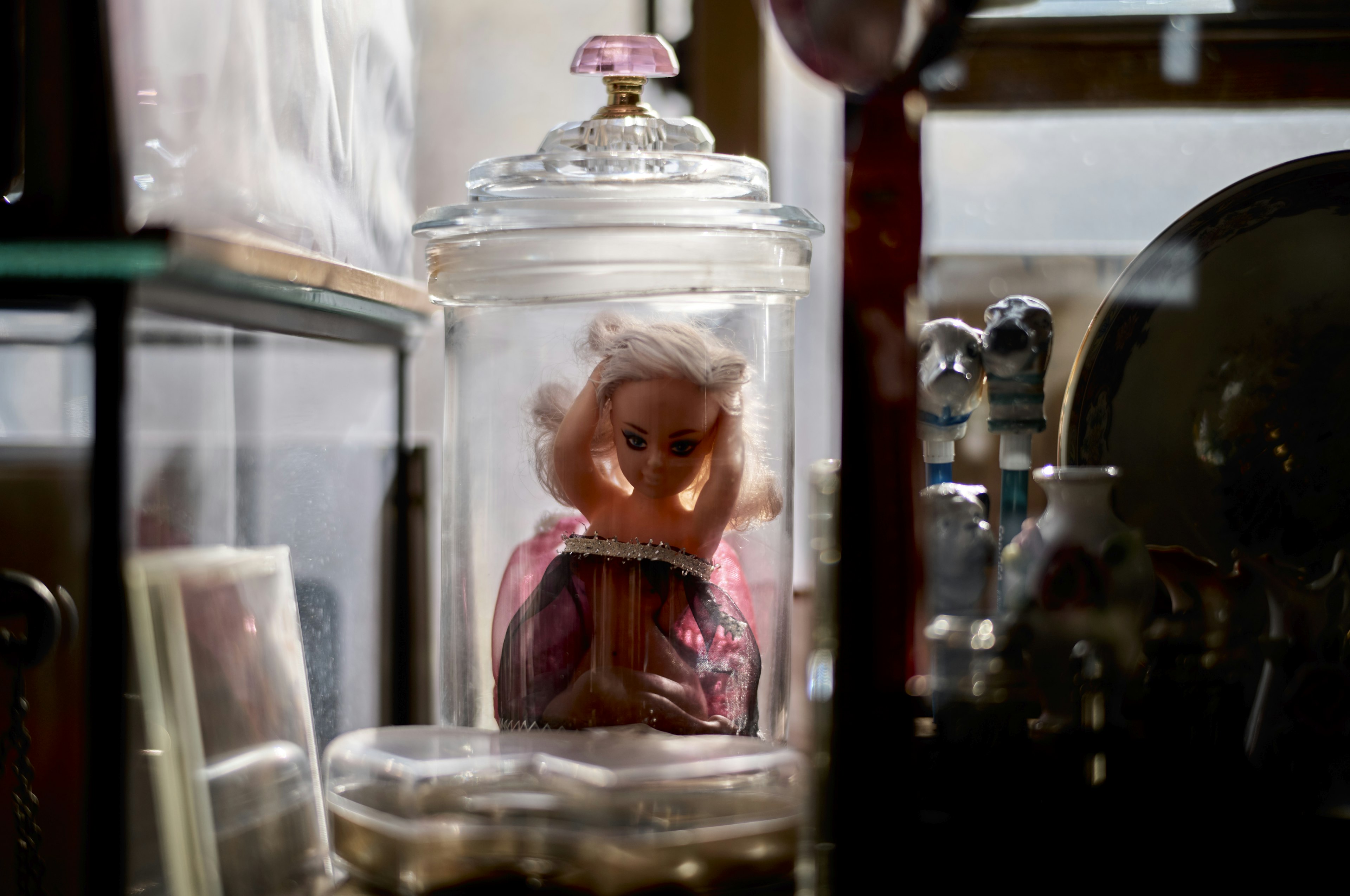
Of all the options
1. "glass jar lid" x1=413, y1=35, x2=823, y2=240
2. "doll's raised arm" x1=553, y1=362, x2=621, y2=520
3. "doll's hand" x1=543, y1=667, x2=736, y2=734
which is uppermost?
"glass jar lid" x1=413, y1=35, x2=823, y2=240

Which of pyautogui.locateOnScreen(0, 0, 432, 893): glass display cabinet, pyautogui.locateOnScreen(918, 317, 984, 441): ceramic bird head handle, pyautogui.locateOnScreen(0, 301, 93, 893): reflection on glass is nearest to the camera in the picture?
pyautogui.locateOnScreen(0, 0, 432, 893): glass display cabinet

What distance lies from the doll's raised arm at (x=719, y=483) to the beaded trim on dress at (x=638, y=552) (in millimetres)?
15

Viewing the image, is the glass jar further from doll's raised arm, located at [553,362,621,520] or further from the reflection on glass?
the reflection on glass

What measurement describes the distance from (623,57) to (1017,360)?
27cm

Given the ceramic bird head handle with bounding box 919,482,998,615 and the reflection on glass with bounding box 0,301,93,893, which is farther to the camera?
the reflection on glass with bounding box 0,301,93,893

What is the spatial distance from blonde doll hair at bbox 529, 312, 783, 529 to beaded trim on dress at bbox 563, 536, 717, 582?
0.03 m

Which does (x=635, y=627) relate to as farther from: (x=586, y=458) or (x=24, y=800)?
(x=24, y=800)

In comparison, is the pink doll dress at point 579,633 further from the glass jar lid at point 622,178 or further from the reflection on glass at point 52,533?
the reflection on glass at point 52,533

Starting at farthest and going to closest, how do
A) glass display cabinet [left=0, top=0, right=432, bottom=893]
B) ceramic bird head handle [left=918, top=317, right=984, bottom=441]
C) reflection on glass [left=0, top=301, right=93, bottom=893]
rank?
reflection on glass [left=0, top=301, right=93, bottom=893], ceramic bird head handle [left=918, top=317, right=984, bottom=441], glass display cabinet [left=0, top=0, right=432, bottom=893]

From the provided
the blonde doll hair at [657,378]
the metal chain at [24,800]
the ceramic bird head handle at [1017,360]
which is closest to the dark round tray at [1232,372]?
the ceramic bird head handle at [1017,360]

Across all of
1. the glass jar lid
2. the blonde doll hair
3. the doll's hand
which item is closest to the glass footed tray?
the doll's hand

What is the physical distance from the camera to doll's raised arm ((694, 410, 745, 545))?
544mm

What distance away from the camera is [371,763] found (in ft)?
1.57

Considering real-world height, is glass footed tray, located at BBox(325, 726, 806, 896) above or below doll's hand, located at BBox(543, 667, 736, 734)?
below
